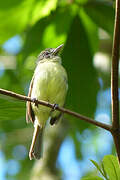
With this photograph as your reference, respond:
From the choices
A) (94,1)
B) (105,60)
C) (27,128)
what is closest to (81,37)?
(94,1)

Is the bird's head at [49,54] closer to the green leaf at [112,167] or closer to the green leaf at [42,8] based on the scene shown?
the green leaf at [42,8]

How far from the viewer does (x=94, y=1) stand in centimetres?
361

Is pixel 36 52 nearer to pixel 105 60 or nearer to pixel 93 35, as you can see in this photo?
pixel 93 35

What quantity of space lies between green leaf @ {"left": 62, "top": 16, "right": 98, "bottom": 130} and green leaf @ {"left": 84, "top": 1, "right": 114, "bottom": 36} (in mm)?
162

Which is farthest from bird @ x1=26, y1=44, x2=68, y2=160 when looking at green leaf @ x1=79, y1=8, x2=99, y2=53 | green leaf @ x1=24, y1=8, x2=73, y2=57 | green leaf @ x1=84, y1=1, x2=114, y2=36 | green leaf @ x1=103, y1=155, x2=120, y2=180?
green leaf @ x1=103, y1=155, x2=120, y2=180

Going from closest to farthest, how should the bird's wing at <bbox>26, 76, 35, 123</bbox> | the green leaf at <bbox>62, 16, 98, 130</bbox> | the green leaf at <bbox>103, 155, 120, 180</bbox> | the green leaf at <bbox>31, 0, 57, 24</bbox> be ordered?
the green leaf at <bbox>103, 155, 120, 180</bbox> → the green leaf at <bbox>62, 16, 98, 130</bbox> → the green leaf at <bbox>31, 0, 57, 24</bbox> → the bird's wing at <bbox>26, 76, 35, 123</bbox>

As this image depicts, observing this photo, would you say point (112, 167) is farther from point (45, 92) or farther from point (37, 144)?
Answer: point (37, 144)

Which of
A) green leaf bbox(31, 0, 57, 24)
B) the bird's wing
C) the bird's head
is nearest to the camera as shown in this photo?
green leaf bbox(31, 0, 57, 24)

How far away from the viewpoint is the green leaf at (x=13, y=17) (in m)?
3.40

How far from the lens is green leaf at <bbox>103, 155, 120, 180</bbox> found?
77.7 inches

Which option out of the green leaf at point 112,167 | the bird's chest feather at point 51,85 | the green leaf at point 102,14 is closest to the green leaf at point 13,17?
the green leaf at point 102,14

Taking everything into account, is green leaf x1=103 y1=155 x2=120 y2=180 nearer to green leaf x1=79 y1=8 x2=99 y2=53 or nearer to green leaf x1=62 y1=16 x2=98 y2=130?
green leaf x1=62 y1=16 x2=98 y2=130

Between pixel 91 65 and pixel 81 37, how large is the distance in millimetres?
301

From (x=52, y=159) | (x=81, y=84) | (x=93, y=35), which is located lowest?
(x=52, y=159)
